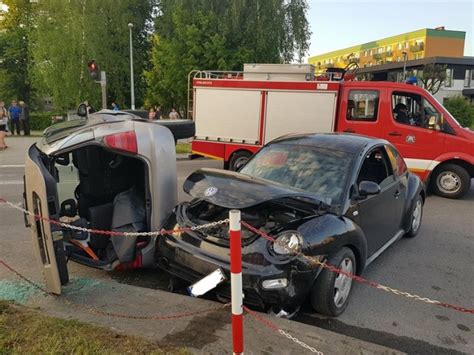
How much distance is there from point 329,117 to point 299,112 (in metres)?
0.73

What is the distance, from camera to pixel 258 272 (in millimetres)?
3418

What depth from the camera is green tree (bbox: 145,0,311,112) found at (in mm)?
28547

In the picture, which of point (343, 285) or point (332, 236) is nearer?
point (332, 236)

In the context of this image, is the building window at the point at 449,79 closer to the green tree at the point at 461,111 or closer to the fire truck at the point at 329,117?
the green tree at the point at 461,111

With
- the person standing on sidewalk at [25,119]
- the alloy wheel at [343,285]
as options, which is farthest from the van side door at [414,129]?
the person standing on sidewalk at [25,119]

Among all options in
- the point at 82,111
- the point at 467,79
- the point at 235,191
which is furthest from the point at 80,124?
the point at 467,79

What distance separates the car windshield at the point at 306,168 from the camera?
4406 mm

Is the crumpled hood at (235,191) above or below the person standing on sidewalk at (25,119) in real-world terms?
above

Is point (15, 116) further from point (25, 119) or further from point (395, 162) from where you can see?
point (395, 162)

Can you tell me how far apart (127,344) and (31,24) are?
4694 cm

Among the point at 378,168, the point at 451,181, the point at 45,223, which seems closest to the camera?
the point at 45,223

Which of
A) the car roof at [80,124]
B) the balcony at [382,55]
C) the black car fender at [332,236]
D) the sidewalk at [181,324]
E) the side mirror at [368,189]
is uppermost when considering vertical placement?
the balcony at [382,55]

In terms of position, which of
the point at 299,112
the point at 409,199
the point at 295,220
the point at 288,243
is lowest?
the point at 409,199

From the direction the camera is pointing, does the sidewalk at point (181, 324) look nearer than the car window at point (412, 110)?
Yes
